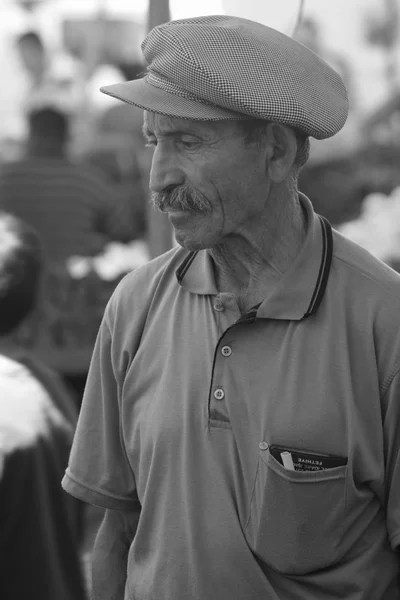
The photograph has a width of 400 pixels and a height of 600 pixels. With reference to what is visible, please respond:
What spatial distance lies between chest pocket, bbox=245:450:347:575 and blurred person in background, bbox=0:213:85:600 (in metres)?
0.94

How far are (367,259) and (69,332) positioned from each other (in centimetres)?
334

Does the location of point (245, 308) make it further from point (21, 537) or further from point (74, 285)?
point (74, 285)

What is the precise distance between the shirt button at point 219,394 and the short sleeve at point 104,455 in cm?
27

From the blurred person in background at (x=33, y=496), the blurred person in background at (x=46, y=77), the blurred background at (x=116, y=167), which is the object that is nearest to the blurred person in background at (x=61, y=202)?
the blurred background at (x=116, y=167)

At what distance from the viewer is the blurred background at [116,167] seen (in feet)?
14.4

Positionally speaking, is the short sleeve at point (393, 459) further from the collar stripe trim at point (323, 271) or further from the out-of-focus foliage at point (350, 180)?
the out-of-focus foliage at point (350, 180)

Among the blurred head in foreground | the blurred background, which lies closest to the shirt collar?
the blurred background

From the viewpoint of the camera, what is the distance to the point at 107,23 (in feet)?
33.3

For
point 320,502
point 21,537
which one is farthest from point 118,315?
point 21,537

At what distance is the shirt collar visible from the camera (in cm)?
162

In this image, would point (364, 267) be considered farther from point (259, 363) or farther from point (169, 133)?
point (169, 133)

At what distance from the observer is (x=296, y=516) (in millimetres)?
1556

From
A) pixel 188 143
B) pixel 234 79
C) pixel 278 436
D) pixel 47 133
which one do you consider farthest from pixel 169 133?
pixel 47 133

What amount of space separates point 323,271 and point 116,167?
6.63m
